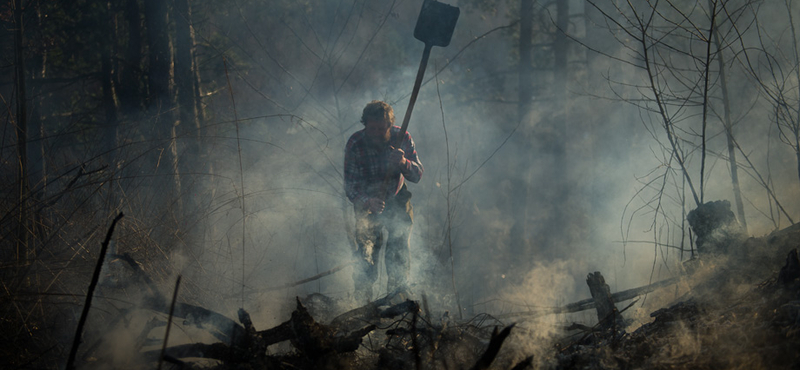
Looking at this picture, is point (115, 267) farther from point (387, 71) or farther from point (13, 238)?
point (387, 71)

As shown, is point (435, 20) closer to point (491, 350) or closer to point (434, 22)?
point (434, 22)

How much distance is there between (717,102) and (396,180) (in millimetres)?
7278

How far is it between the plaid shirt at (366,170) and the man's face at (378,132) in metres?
0.06

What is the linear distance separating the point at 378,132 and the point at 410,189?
20.4 ft

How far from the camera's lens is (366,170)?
3742 mm

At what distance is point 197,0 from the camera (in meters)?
8.80

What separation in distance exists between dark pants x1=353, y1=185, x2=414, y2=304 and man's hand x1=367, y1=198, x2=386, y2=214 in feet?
0.58

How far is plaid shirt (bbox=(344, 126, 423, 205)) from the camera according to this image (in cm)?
370

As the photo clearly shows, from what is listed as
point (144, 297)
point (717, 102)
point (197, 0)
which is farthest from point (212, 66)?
point (717, 102)

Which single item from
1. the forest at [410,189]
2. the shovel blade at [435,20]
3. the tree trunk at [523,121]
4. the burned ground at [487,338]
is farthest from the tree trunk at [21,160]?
the tree trunk at [523,121]

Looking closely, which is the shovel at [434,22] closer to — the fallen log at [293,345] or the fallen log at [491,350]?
the fallen log at [293,345]

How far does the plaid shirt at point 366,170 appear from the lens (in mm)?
3703

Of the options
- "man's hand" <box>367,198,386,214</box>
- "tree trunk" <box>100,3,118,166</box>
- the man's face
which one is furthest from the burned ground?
"tree trunk" <box>100,3,118,166</box>

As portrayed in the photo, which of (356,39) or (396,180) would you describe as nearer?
(396,180)
